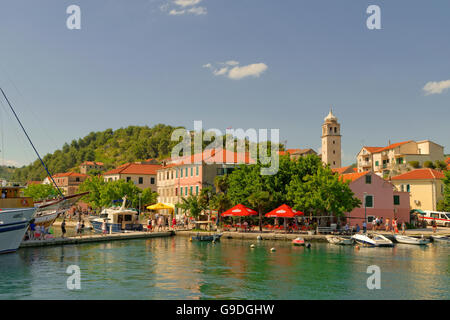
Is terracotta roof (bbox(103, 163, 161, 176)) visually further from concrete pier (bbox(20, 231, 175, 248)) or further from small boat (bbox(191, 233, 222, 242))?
small boat (bbox(191, 233, 222, 242))

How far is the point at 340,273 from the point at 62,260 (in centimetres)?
1986

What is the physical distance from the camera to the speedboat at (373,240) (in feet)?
137

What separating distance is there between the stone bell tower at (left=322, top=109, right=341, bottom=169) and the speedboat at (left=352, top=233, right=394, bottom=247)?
7416 cm

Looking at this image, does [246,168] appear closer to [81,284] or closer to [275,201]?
[275,201]

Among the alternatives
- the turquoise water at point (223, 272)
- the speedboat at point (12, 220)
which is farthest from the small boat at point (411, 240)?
the speedboat at point (12, 220)

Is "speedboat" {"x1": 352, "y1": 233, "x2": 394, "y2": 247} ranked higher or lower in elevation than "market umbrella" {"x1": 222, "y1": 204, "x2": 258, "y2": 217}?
lower

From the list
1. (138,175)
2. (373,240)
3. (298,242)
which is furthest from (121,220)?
(138,175)

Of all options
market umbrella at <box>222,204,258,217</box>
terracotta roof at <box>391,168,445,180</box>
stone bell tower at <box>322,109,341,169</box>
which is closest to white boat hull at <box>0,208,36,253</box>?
market umbrella at <box>222,204,258,217</box>

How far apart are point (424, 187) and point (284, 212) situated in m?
34.0

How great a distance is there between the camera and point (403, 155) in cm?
8831

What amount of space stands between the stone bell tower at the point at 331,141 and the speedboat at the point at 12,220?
89270 millimetres

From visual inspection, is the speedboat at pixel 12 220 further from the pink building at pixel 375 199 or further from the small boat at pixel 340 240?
the pink building at pixel 375 199

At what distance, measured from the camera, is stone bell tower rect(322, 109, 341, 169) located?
11650cm
